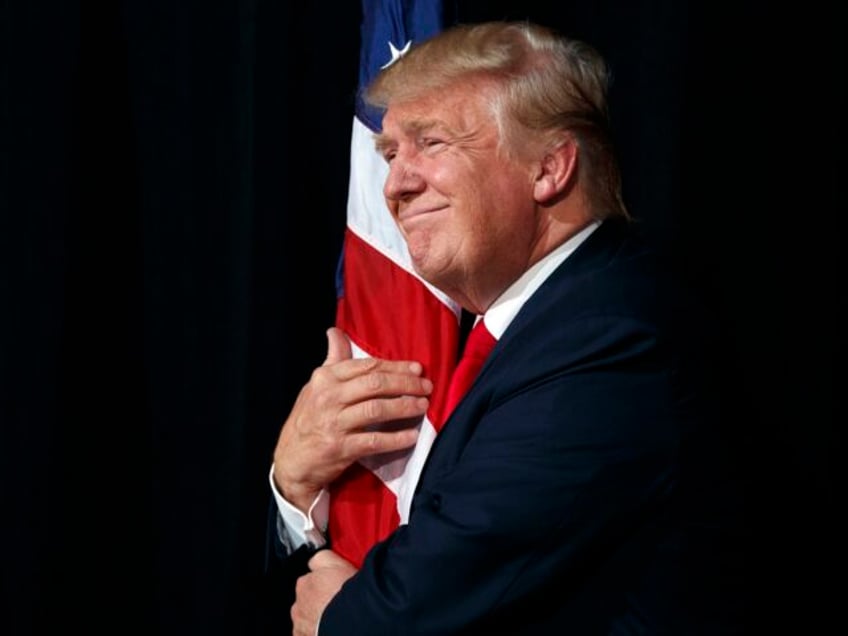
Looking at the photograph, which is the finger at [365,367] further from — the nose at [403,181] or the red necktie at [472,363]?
the nose at [403,181]

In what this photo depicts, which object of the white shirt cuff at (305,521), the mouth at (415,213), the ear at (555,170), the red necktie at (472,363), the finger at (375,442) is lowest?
the white shirt cuff at (305,521)

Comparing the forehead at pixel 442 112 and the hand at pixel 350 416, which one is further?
the hand at pixel 350 416

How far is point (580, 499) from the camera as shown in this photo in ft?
3.65

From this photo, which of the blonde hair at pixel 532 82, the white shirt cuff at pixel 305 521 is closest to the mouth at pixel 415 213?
the blonde hair at pixel 532 82

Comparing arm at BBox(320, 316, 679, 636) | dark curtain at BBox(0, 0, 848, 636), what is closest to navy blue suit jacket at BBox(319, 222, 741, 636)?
A: arm at BBox(320, 316, 679, 636)

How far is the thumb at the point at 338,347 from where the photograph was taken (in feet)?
5.38

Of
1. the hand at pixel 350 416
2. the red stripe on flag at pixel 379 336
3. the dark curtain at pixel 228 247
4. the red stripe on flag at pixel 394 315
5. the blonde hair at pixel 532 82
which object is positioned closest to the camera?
the blonde hair at pixel 532 82

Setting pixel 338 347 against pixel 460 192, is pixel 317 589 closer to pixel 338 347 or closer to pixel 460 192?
pixel 338 347

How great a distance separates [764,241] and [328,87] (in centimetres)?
82

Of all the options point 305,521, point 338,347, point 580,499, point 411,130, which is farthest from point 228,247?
point 580,499

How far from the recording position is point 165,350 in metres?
2.16

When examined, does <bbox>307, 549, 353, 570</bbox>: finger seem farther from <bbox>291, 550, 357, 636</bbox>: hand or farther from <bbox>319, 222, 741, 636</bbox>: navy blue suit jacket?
<bbox>319, 222, 741, 636</bbox>: navy blue suit jacket

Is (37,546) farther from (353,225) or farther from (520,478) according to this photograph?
(520,478)

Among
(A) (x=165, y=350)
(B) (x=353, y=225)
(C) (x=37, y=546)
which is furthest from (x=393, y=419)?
(C) (x=37, y=546)
